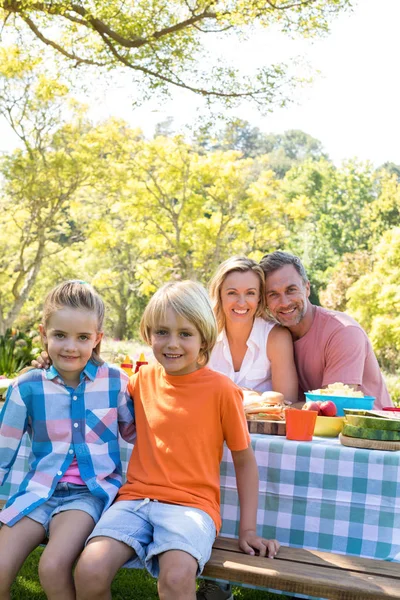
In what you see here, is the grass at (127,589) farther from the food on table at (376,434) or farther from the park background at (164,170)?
the park background at (164,170)

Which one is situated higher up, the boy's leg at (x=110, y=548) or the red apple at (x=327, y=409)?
the red apple at (x=327, y=409)

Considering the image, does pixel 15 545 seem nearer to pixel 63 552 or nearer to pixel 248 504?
pixel 63 552

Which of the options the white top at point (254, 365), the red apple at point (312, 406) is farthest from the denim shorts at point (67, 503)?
the white top at point (254, 365)

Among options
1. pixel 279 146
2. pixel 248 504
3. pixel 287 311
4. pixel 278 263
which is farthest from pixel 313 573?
pixel 279 146

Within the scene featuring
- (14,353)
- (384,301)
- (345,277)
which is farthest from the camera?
(345,277)

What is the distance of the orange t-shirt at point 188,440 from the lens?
256 centimetres

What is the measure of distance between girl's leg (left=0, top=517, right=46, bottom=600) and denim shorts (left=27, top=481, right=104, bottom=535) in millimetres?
31

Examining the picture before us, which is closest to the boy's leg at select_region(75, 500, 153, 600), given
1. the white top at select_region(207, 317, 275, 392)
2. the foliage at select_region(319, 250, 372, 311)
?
the white top at select_region(207, 317, 275, 392)

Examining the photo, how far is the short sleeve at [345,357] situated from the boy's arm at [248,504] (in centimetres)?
113

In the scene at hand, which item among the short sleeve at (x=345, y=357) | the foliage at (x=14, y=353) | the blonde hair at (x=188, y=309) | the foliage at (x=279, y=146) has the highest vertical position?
the foliage at (x=279, y=146)

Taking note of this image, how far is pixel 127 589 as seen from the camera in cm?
394

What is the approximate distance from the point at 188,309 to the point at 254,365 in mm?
1085

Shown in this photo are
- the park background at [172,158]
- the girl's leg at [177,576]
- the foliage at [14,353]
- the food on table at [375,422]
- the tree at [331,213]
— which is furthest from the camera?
the tree at [331,213]

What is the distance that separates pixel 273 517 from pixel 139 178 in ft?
75.2
